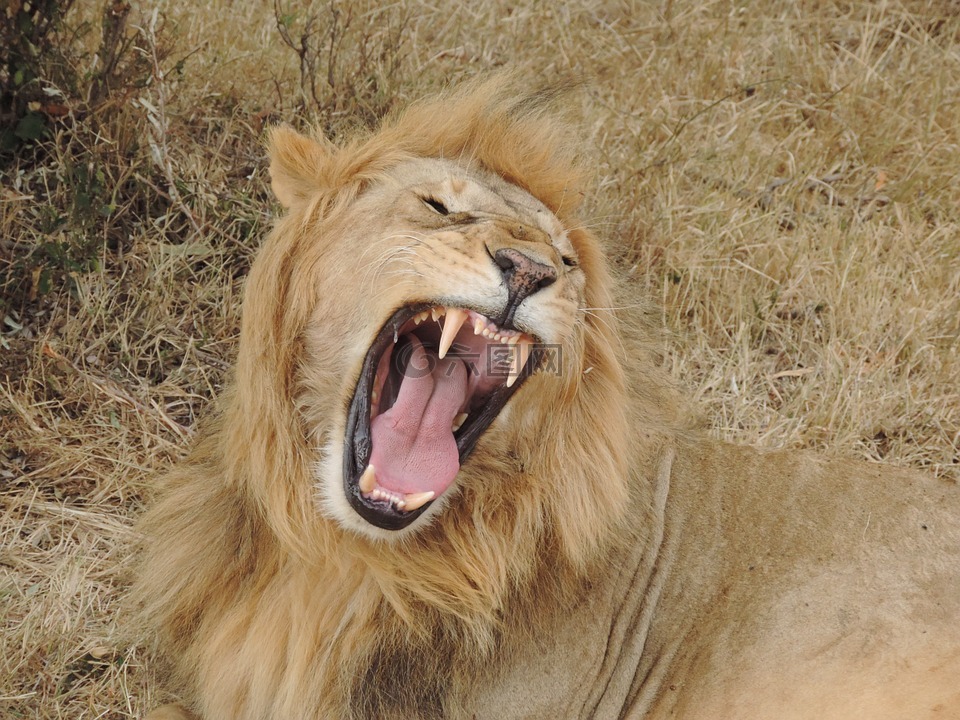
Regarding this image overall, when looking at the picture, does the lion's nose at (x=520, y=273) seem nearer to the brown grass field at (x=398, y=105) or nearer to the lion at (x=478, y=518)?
the lion at (x=478, y=518)

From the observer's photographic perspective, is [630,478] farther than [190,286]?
No

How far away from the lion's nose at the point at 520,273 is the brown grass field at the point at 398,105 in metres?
1.31

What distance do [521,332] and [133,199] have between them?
2514mm

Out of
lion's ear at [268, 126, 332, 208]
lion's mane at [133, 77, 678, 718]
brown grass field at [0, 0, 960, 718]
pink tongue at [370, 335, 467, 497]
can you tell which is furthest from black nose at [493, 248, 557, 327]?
brown grass field at [0, 0, 960, 718]

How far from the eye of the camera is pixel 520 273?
107 inches

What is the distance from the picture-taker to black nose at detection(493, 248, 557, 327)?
8.93 feet

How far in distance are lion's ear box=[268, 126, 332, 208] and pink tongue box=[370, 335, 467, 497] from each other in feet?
1.72

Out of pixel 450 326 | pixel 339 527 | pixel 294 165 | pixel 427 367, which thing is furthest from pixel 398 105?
pixel 339 527

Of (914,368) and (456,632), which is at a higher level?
(456,632)

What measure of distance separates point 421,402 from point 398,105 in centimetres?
238

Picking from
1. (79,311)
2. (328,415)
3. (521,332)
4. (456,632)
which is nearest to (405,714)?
(456,632)

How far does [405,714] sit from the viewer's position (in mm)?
2846

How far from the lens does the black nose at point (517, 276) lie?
2723mm

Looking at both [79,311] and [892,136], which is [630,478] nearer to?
[79,311]
